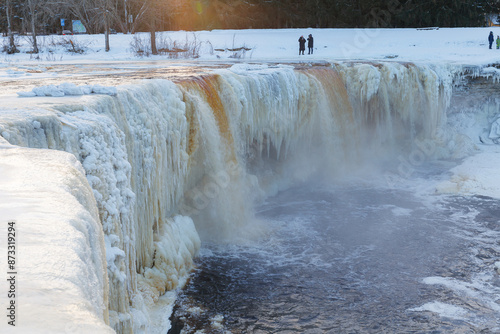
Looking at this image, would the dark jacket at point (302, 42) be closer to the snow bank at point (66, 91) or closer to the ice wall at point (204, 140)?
the ice wall at point (204, 140)

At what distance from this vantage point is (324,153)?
14.9 meters

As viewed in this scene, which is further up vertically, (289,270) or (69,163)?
(69,163)

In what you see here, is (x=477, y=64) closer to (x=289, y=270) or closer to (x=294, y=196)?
(x=294, y=196)

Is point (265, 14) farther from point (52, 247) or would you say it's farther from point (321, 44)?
point (52, 247)

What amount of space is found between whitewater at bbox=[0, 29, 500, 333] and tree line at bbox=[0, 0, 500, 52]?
18.3m

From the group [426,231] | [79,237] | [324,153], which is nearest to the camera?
[79,237]

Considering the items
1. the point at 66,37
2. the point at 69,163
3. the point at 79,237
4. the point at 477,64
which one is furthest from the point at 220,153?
the point at 66,37

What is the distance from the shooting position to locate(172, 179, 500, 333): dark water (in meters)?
6.96

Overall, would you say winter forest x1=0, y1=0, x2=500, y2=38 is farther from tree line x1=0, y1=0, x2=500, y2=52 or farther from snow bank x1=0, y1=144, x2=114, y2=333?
snow bank x1=0, y1=144, x2=114, y2=333

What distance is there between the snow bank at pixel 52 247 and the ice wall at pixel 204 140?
1.33 metres

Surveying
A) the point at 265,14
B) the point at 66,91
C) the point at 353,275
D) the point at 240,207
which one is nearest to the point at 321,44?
the point at 265,14

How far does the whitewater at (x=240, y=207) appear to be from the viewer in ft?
Result: 9.21

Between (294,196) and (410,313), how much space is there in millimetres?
6229

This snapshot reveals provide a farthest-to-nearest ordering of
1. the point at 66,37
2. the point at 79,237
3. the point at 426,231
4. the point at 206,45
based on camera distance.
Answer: the point at 66,37 < the point at 206,45 < the point at 426,231 < the point at 79,237
